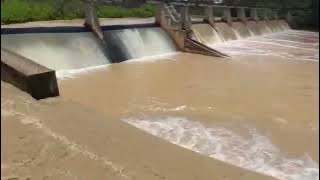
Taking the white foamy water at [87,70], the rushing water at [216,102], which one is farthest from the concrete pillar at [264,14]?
the white foamy water at [87,70]

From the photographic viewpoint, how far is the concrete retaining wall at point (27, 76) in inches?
201

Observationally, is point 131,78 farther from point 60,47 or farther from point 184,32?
point 184,32

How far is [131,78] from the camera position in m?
10.6

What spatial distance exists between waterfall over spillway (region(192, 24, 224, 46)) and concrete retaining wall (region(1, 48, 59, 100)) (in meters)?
14.8

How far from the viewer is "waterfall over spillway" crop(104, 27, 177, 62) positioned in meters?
13.5

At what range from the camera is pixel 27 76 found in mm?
5027

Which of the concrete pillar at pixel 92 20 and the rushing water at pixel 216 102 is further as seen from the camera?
the concrete pillar at pixel 92 20

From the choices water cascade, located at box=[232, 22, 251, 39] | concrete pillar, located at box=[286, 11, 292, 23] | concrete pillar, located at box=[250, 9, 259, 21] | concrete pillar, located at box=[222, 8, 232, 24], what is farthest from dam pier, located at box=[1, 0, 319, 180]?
concrete pillar, located at box=[286, 11, 292, 23]

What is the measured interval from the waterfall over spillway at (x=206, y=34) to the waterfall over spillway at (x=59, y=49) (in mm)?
7935

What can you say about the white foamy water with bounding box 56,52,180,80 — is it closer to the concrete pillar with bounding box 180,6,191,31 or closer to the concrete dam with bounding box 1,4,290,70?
the concrete dam with bounding box 1,4,290,70

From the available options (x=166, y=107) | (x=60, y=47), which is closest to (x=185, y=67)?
(x=60, y=47)

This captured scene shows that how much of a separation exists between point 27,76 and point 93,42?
315 inches

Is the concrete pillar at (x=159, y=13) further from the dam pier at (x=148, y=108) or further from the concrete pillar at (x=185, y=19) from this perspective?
the concrete pillar at (x=185, y=19)

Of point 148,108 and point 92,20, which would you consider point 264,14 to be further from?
point 148,108
